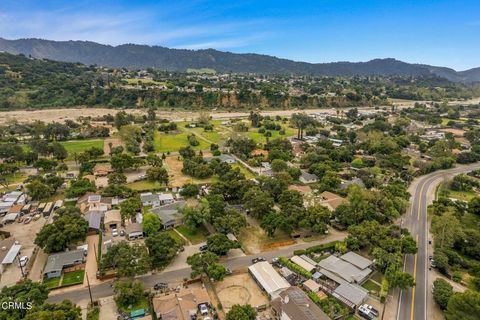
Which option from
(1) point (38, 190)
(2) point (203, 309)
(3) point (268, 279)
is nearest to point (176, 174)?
(1) point (38, 190)

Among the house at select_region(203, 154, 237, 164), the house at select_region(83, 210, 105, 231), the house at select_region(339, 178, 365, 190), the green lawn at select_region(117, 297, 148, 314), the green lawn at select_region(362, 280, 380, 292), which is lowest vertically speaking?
the green lawn at select_region(117, 297, 148, 314)

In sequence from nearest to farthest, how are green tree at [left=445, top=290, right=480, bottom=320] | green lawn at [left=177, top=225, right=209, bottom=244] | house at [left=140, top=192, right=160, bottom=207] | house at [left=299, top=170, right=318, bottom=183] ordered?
green tree at [left=445, top=290, right=480, bottom=320] < green lawn at [left=177, top=225, right=209, bottom=244] < house at [left=140, top=192, right=160, bottom=207] < house at [left=299, top=170, right=318, bottom=183]

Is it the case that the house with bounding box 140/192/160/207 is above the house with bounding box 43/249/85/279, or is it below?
above

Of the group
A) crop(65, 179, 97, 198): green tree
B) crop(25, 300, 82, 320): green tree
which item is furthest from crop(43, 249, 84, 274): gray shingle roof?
crop(65, 179, 97, 198): green tree

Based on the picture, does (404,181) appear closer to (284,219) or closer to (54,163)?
(284,219)

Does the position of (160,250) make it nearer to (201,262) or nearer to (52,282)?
(201,262)

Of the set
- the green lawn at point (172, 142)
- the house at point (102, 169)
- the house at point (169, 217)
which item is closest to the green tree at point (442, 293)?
the house at point (169, 217)

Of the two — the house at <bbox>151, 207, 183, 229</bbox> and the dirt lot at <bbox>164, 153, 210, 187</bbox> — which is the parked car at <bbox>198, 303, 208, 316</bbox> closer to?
the house at <bbox>151, 207, 183, 229</bbox>
